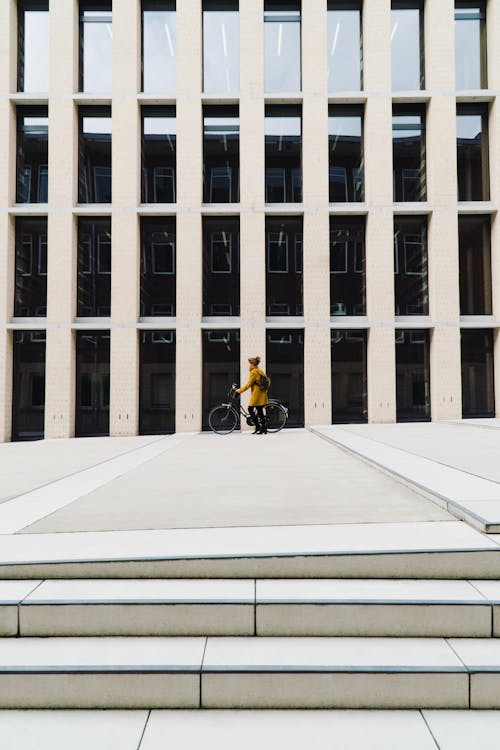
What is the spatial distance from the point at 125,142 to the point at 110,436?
9.67 meters

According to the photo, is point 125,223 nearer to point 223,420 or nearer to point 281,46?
point 223,420

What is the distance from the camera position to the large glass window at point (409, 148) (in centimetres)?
1722

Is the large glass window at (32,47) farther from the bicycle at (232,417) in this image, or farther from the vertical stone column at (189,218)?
the bicycle at (232,417)

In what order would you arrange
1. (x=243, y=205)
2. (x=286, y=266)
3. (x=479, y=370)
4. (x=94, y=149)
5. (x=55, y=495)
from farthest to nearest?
(x=286, y=266), (x=94, y=149), (x=479, y=370), (x=243, y=205), (x=55, y=495)

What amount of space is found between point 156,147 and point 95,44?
4005 millimetres

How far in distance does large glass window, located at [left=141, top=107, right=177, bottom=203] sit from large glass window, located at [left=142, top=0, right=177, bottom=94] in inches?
31.0

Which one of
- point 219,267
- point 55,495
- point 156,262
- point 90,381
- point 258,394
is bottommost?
point 55,495

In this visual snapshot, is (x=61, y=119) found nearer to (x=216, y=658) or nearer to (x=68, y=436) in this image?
(x=68, y=436)

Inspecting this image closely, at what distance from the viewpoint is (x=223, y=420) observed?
46.6ft

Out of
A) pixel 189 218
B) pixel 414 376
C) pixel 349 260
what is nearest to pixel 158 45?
pixel 189 218

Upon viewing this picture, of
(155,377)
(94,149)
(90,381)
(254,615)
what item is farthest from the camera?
(155,377)

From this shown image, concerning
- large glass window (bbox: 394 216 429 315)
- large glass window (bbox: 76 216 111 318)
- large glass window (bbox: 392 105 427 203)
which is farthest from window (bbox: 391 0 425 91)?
large glass window (bbox: 76 216 111 318)

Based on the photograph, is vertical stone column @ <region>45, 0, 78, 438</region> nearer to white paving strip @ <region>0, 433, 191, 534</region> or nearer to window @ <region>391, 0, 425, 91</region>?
white paving strip @ <region>0, 433, 191, 534</region>

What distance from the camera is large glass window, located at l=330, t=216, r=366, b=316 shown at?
16.6 m
